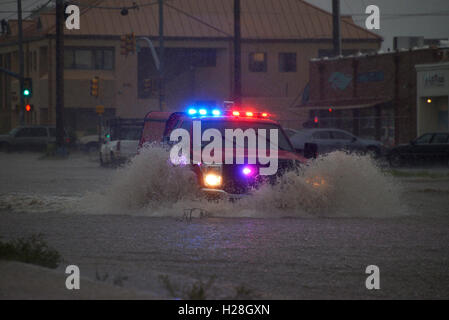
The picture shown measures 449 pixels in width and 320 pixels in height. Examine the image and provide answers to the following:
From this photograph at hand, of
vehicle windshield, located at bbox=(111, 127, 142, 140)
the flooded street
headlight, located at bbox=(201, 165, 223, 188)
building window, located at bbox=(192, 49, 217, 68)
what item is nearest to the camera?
the flooded street

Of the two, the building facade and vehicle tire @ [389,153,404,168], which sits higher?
the building facade

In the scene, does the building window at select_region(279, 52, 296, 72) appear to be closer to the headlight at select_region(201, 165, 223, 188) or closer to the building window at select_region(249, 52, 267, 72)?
the building window at select_region(249, 52, 267, 72)

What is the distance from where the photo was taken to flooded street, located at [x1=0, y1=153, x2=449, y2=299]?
850cm

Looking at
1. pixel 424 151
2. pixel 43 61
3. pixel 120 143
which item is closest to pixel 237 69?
pixel 120 143

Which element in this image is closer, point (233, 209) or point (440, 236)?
point (440, 236)

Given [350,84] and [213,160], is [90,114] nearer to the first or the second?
[350,84]

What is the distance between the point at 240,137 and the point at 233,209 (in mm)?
1511

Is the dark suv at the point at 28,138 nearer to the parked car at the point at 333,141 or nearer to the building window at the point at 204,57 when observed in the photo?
the parked car at the point at 333,141

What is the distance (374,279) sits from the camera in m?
8.70

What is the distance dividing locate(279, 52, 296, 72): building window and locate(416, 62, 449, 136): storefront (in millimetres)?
24208

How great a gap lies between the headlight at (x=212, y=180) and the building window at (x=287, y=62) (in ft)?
170

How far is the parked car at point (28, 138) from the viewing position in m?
48.1

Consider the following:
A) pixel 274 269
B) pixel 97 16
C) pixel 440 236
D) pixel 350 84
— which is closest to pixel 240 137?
pixel 440 236

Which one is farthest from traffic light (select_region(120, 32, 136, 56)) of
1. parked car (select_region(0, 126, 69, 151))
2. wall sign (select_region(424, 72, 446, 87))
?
wall sign (select_region(424, 72, 446, 87))
